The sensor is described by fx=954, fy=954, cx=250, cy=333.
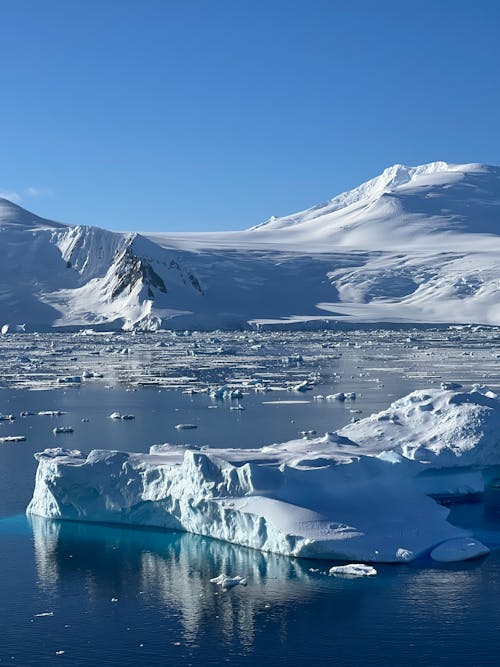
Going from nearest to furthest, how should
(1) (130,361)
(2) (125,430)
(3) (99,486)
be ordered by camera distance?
(3) (99,486), (2) (125,430), (1) (130,361)

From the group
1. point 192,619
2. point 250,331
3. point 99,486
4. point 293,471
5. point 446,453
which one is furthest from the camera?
point 250,331

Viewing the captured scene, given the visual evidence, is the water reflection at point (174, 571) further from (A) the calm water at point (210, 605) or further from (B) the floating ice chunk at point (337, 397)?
(B) the floating ice chunk at point (337, 397)

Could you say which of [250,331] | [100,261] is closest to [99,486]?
[250,331]

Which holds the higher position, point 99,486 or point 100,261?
point 100,261

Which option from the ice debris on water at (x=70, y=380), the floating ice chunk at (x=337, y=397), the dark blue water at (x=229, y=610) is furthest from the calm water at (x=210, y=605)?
the ice debris on water at (x=70, y=380)

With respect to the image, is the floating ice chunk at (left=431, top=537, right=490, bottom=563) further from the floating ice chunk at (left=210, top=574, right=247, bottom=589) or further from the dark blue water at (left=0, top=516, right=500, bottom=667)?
the floating ice chunk at (left=210, top=574, right=247, bottom=589)

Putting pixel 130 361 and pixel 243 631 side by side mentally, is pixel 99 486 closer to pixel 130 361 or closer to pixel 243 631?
pixel 243 631

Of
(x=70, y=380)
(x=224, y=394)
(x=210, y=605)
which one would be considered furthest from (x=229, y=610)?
(x=70, y=380)
